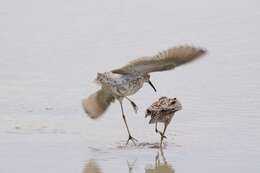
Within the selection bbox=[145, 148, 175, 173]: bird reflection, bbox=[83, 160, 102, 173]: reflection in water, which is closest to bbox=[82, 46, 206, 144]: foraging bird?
bbox=[145, 148, 175, 173]: bird reflection

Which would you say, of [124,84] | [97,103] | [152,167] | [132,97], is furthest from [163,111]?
[132,97]

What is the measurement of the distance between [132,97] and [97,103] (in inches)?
34.3

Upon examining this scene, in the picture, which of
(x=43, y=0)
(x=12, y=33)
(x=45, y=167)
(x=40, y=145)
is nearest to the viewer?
(x=45, y=167)

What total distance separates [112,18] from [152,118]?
230 inches

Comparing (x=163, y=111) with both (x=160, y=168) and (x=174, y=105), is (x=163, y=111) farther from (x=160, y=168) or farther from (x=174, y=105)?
(x=160, y=168)

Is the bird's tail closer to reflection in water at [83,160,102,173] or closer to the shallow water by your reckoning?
the shallow water

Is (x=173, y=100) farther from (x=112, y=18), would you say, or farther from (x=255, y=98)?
(x=112, y=18)

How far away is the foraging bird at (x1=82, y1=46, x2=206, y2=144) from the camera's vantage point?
939 cm

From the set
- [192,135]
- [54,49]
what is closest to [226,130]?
[192,135]

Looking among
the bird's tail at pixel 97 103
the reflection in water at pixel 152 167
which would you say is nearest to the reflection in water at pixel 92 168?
the reflection in water at pixel 152 167

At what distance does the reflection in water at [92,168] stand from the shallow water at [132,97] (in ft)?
0.07

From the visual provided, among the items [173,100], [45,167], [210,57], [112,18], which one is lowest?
[45,167]

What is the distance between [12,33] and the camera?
1451 cm

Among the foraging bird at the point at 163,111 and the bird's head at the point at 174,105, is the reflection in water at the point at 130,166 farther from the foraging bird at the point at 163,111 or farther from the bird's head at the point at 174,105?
the bird's head at the point at 174,105
